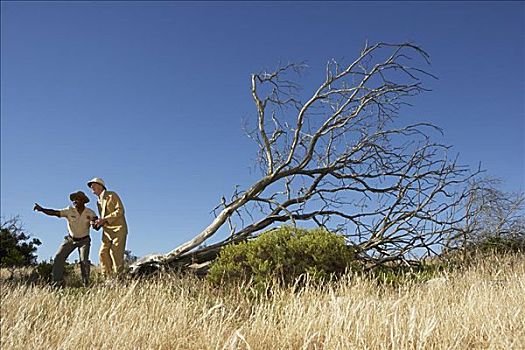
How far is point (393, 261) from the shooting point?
46.2ft

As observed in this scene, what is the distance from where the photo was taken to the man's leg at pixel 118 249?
40.1 feet

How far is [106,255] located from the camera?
1245cm

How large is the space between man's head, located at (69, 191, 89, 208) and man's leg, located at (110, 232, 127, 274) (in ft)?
3.66

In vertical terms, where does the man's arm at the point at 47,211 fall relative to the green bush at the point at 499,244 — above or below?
above

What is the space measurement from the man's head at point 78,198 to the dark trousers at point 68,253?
782 millimetres

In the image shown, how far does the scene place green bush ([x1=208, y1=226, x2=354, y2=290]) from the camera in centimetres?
1044

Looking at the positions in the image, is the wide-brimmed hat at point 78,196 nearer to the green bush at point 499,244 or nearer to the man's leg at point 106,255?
the man's leg at point 106,255

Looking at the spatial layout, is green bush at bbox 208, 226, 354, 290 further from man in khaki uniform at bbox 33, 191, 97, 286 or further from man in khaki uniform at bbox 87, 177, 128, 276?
man in khaki uniform at bbox 33, 191, 97, 286

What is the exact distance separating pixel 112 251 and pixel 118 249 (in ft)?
0.52

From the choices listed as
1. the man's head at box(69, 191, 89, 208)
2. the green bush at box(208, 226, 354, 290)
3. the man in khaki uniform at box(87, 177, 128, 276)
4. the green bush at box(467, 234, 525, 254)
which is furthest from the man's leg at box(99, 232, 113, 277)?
the green bush at box(467, 234, 525, 254)

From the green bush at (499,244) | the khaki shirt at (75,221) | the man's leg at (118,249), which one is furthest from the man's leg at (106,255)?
the green bush at (499,244)

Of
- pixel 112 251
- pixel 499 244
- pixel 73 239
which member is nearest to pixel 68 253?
pixel 73 239

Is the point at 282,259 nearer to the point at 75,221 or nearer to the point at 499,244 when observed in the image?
the point at 75,221

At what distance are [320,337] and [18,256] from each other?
1299cm
